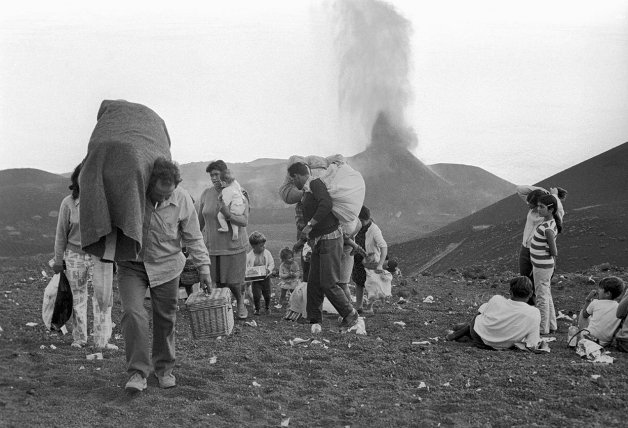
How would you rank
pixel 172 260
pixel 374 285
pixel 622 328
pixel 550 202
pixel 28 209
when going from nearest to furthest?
pixel 172 260
pixel 622 328
pixel 550 202
pixel 374 285
pixel 28 209

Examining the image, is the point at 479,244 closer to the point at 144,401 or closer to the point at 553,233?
the point at 553,233

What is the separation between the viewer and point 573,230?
23.3 meters

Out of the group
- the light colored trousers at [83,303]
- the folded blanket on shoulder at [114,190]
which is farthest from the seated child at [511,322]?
the folded blanket on shoulder at [114,190]

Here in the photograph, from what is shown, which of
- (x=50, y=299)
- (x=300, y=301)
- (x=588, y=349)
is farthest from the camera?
(x=300, y=301)

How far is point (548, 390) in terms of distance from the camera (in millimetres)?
5473

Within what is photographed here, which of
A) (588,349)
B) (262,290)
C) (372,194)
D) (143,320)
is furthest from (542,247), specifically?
(372,194)

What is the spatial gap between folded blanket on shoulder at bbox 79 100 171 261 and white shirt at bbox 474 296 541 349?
3.98 metres

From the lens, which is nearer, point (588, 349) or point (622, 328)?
point (588, 349)

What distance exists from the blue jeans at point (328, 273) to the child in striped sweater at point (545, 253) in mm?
2382

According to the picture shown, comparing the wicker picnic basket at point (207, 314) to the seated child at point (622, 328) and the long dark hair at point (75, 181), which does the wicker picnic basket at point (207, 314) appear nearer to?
the long dark hair at point (75, 181)

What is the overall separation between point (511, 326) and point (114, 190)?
4.38 metres

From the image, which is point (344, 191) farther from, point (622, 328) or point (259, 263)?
point (622, 328)

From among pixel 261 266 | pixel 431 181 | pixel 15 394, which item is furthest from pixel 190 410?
pixel 431 181

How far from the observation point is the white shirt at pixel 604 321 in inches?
288
